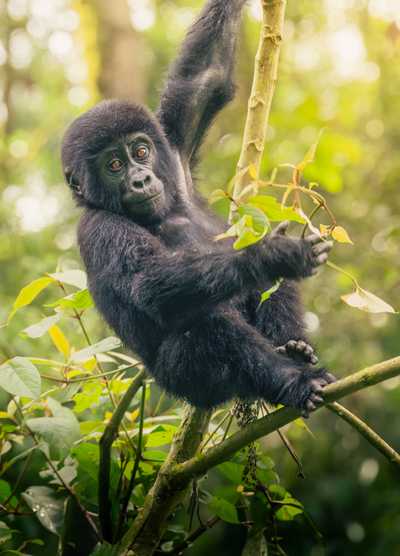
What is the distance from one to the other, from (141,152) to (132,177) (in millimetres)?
265

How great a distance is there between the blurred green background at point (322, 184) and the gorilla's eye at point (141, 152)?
121 cm

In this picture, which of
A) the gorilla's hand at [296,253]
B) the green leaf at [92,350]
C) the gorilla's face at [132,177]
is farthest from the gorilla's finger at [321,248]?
the gorilla's face at [132,177]

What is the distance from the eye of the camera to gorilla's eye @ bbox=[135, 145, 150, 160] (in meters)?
4.64

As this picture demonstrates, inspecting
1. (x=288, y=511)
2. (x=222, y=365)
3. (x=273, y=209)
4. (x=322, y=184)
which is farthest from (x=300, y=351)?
(x=322, y=184)

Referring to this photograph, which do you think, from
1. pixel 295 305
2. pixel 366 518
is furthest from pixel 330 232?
pixel 366 518

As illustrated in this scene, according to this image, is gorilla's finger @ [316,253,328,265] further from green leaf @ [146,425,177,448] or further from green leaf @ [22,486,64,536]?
green leaf @ [22,486,64,536]

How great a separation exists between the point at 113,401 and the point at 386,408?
5.47 m

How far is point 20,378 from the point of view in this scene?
325cm

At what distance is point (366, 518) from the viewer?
750 centimetres

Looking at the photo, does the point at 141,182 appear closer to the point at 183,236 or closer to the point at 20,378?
Result: the point at 183,236

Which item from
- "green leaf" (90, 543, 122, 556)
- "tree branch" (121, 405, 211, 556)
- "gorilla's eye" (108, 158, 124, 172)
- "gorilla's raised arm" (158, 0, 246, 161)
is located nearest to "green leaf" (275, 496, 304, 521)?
"tree branch" (121, 405, 211, 556)

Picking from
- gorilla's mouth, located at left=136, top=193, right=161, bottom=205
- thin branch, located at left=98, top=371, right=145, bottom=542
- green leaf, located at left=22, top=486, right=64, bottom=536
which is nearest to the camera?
thin branch, located at left=98, top=371, right=145, bottom=542

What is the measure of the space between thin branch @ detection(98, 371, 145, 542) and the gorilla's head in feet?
3.84

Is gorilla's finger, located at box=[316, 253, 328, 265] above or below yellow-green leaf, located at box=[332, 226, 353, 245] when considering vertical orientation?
below
